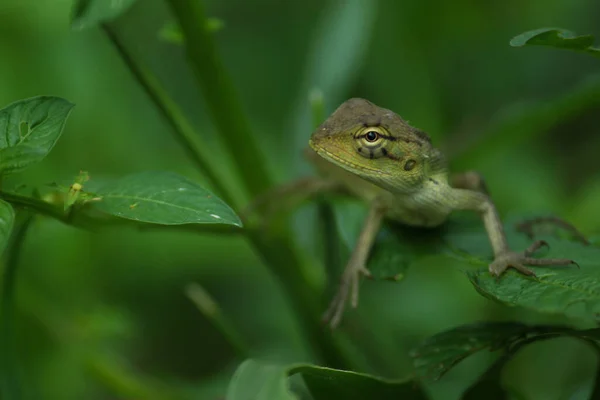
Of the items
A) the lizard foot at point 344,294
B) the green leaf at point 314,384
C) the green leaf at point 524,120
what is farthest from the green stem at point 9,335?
the green leaf at point 524,120

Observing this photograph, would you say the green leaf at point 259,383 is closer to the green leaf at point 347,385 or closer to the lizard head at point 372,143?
the green leaf at point 347,385

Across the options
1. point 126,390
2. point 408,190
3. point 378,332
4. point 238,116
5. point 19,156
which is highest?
point 19,156

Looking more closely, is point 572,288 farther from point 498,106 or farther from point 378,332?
point 498,106

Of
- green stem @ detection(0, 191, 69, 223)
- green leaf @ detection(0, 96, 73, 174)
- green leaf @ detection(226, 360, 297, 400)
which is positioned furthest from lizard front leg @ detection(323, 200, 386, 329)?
green leaf @ detection(0, 96, 73, 174)

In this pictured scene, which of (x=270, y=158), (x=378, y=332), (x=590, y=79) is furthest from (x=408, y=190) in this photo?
(x=270, y=158)

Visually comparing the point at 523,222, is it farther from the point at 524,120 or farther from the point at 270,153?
the point at 270,153

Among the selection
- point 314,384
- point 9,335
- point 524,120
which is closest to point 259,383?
point 314,384
